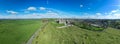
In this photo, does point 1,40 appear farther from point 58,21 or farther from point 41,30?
point 58,21

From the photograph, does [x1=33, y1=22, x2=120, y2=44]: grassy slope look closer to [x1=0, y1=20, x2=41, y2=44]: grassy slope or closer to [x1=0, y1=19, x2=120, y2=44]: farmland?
[x1=0, y1=19, x2=120, y2=44]: farmland

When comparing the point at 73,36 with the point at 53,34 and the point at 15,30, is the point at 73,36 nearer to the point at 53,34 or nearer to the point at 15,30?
the point at 53,34

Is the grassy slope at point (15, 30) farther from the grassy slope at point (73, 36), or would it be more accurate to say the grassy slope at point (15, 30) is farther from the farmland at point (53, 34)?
the grassy slope at point (73, 36)

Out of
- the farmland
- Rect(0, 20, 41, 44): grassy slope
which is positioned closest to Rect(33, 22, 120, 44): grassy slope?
the farmland

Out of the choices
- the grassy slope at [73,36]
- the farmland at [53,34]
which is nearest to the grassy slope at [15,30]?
the farmland at [53,34]

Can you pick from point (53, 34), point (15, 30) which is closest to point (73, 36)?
point (53, 34)
